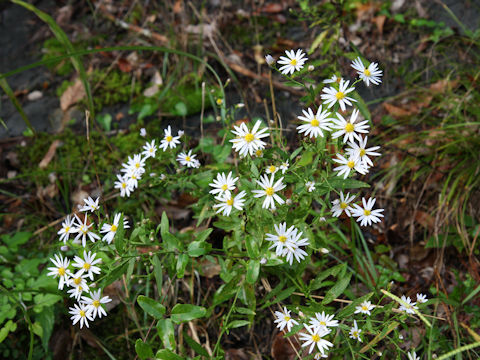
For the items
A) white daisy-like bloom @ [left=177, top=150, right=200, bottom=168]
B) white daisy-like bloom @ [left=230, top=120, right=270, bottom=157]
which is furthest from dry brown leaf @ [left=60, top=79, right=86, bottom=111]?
white daisy-like bloom @ [left=230, top=120, right=270, bottom=157]

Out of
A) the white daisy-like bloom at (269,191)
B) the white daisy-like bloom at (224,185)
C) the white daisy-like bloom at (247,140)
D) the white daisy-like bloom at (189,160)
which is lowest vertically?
the white daisy-like bloom at (269,191)

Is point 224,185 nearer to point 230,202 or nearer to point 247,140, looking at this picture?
point 230,202

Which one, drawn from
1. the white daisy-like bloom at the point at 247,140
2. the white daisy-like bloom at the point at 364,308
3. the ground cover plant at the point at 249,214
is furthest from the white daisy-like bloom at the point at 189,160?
the white daisy-like bloom at the point at 364,308

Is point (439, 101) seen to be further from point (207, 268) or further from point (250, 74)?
point (207, 268)

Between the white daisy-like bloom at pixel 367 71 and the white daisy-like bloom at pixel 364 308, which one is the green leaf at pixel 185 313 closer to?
the white daisy-like bloom at pixel 364 308

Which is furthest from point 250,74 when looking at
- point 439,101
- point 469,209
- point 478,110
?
point 469,209

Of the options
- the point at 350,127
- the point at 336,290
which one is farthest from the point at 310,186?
the point at 336,290

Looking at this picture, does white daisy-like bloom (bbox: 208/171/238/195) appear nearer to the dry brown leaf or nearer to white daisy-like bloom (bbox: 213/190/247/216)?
white daisy-like bloom (bbox: 213/190/247/216)
